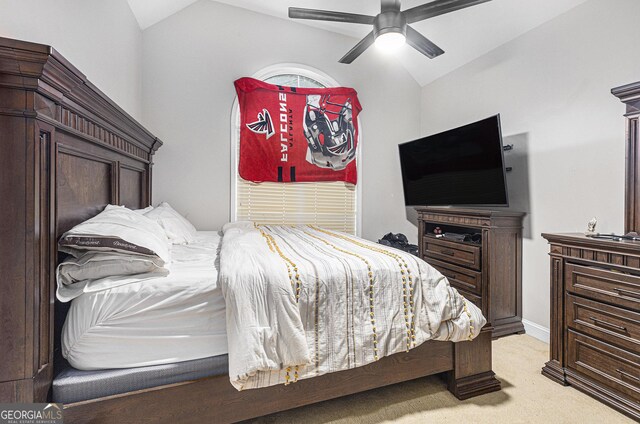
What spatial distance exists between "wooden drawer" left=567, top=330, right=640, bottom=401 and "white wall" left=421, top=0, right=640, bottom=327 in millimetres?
803

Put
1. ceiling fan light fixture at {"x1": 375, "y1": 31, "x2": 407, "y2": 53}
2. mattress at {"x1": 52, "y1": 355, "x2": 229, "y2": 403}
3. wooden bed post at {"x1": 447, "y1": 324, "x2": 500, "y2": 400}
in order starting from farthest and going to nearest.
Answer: ceiling fan light fixture at {"x1": 375, "y1": 31, "x2": 407, "y2": 53} → wooden bed post at {"x1": 447, "y1": 324, "x2": 500, "y2": 400} → mattress at {"x1": 52, "y1": 355, "x2": 229, "y2": 403}

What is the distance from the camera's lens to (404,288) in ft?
5.13

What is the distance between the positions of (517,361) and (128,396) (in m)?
2.39

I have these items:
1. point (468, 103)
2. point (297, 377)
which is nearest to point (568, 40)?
point (468, 103)

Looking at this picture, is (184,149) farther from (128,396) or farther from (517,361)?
(517,361)

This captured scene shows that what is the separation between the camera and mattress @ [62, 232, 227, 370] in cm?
122

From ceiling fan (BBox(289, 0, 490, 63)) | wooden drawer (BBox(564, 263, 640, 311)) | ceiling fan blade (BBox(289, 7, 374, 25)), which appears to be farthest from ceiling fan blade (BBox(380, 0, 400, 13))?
wooden drawer (BBox(564, 263, 640, 311))

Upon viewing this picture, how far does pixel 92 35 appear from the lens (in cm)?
201

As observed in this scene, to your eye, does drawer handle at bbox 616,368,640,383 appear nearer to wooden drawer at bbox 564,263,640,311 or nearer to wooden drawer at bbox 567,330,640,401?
wooden drawer at bbox 567,330,640,401

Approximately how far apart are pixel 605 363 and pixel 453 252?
1.38 metres

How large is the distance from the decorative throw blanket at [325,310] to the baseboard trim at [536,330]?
1.36 meters

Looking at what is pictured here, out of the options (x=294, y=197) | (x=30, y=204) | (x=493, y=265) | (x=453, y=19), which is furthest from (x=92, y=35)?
(x=493, y=265)

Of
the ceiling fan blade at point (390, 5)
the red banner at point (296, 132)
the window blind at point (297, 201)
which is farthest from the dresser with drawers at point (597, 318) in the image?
the red banner at point (296, 132)

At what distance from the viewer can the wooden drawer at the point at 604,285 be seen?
1.57 metres
